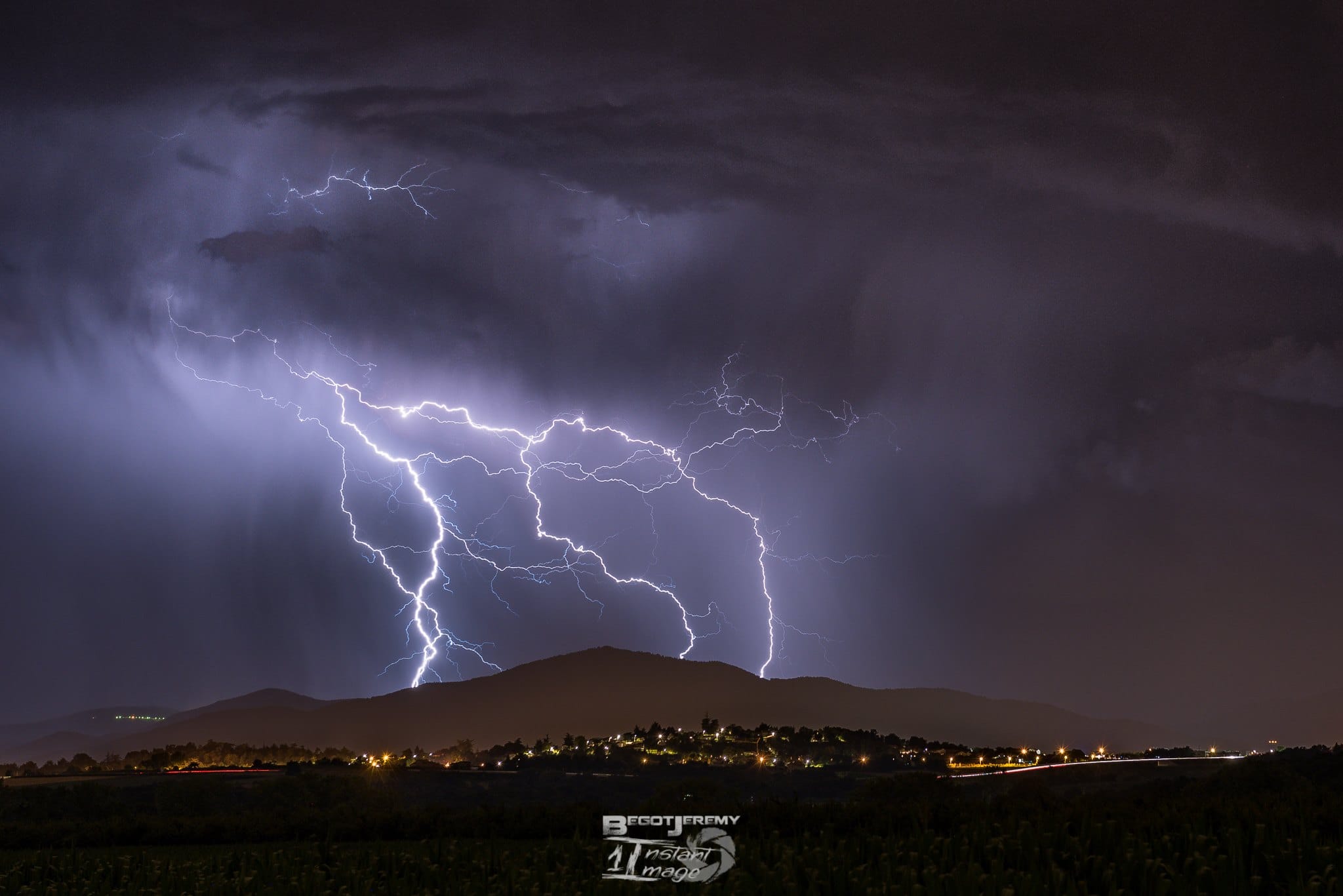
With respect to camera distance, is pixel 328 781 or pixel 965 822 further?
pixel 328 781

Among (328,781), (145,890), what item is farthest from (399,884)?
(328,781)

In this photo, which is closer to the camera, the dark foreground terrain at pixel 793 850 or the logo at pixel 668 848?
the dark foreground terrain at pixel 793 850

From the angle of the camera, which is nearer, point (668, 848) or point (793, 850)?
point (793, 850)

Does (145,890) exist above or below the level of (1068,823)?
below

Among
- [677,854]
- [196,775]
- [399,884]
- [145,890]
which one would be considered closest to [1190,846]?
[677,854]

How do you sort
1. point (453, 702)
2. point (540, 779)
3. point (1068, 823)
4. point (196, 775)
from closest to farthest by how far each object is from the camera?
point (1068, 823) < point (540, 779) < point (196, 775) < point (453, 702)

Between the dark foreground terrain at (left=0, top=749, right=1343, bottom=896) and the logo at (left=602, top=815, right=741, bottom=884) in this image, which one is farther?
the logo at (left=602, top=815, right=741, bottom=884)

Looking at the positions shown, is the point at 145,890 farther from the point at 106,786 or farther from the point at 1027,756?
the point at 1027,756

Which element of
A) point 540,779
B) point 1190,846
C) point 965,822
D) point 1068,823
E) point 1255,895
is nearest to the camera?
point 1255,895
